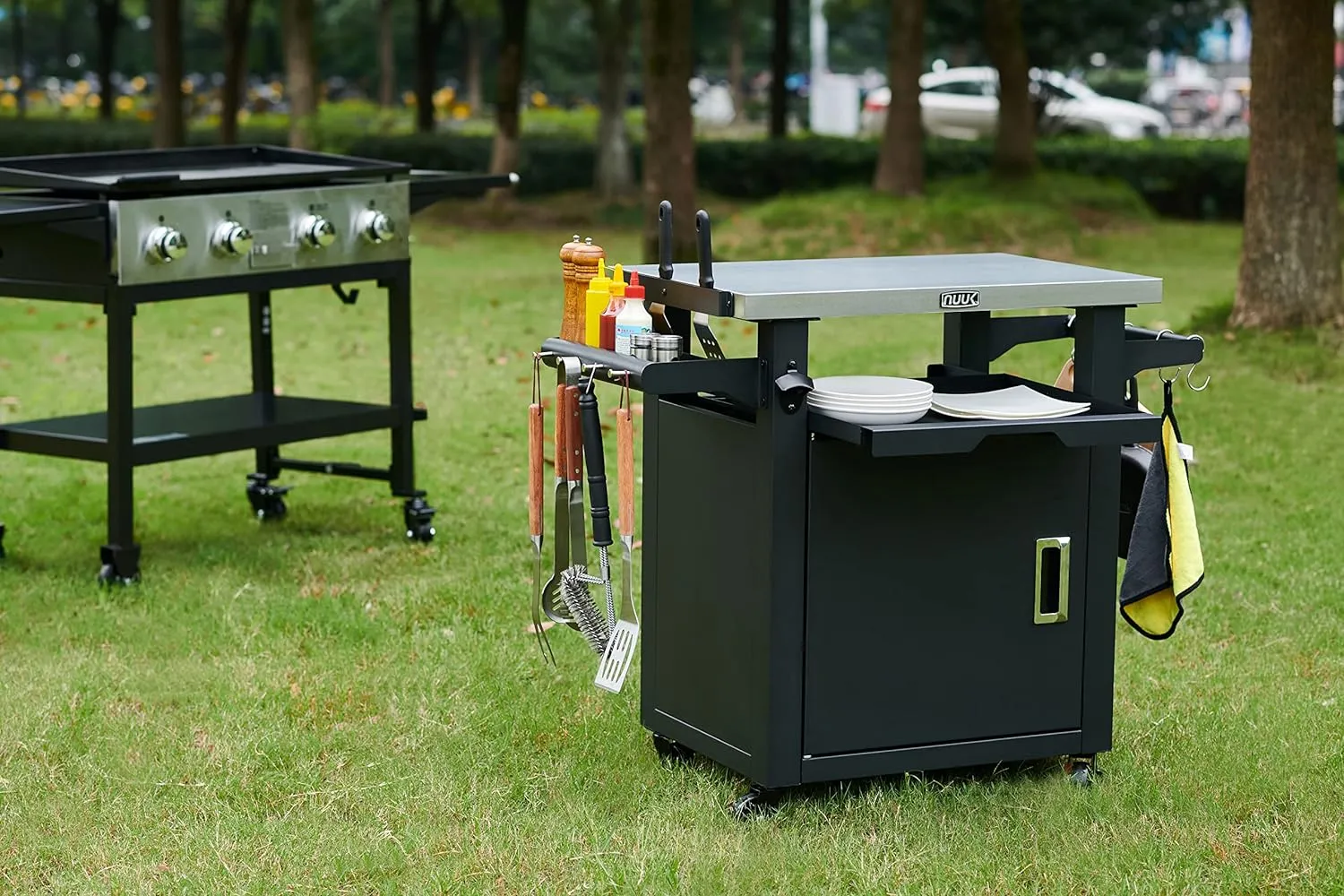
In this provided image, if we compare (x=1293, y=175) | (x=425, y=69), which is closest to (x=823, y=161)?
(x=425, y=69)

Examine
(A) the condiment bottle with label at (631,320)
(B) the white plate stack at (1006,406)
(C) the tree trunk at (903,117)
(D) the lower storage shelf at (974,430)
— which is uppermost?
(C) the tree trunk at (903,117)

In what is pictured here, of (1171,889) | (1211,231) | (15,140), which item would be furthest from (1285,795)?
(15,140)

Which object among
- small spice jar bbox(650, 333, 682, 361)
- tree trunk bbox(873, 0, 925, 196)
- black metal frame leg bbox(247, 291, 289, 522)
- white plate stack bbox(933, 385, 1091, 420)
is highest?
tree trunk bbox(873, 0, 925, 196)

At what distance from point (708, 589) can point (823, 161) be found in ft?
62.9

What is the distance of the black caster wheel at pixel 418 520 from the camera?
6.44 m

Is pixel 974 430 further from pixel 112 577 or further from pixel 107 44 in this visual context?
pixel 107 44

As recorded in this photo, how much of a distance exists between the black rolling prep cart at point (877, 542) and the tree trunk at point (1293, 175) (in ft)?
20.9

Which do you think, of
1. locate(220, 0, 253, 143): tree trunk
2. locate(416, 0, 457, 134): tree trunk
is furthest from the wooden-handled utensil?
locate(416, 0, 457, 134): tree trunk

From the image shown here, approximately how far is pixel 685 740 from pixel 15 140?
953 inches

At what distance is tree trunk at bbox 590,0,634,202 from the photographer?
2159cm

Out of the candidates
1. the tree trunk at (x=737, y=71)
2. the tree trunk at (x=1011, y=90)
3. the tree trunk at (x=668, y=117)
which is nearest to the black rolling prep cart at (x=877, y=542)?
the tree trunk at (x=668, y=117)

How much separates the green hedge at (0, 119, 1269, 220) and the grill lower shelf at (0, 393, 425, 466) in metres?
15.1

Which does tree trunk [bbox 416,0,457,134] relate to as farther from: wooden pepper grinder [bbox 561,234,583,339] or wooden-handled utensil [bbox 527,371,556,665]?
wooden-handled utensil [bbox 527,371,556,665]

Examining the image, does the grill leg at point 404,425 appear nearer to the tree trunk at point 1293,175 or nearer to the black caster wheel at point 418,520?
the black caster wheel at point 418,520
